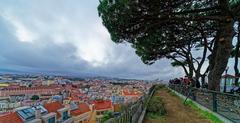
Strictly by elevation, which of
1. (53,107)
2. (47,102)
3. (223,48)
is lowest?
(53,107)

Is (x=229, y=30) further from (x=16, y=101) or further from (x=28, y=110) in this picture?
(x=16, y=101)

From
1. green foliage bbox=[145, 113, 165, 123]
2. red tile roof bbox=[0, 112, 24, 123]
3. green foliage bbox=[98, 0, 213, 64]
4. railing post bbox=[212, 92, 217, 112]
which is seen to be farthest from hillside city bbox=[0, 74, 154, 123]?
railing post bbox=[212, 92, 217, 112]

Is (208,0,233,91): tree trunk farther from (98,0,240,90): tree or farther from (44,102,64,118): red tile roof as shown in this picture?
(44,102,64,118): red tile roof

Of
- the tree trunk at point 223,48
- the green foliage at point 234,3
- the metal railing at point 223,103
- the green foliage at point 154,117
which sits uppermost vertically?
the green foliage at point 234,3

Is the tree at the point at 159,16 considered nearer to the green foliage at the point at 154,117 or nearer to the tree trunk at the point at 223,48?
the tree trunk at the point at 223,48

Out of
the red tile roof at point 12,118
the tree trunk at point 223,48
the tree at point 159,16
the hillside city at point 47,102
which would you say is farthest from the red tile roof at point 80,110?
the tree trunk at point 223,48

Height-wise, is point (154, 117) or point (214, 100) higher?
point (214, 100)

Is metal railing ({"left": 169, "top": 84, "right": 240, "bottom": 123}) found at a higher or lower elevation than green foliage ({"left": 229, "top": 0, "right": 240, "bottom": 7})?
lower

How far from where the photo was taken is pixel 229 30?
1228cm

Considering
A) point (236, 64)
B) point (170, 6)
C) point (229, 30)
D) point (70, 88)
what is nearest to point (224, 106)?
point (229, 30)

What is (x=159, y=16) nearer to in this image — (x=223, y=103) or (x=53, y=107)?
(x=223, y=103)

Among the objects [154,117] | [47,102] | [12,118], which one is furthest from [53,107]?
[154,117]

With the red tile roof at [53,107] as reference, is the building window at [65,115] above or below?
below

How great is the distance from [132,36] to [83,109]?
16.6m
